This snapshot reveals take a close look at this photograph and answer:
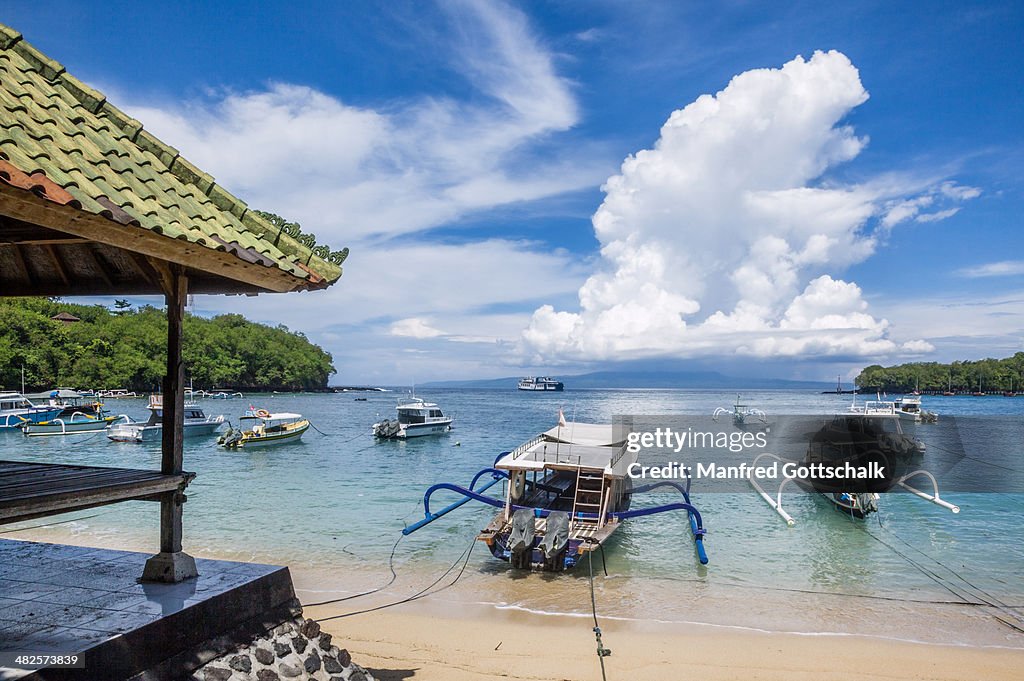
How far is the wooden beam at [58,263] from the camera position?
5.91 meters

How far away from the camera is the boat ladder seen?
15.1 metres

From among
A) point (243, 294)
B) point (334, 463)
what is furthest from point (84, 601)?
point (334, 463)

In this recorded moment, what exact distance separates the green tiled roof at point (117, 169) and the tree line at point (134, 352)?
4415cm

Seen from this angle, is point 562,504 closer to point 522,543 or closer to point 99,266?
point 522,543

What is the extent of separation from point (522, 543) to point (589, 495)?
12.0 feet

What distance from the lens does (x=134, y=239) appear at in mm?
3760


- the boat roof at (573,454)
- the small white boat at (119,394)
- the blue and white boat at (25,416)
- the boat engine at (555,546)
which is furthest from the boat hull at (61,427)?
the small white boat at (119,394)

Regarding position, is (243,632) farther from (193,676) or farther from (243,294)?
(243,294)

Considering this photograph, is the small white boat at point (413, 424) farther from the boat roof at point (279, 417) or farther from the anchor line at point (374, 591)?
the anchor line at point (374, 591)

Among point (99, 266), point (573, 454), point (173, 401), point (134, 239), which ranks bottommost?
point (573, 454)

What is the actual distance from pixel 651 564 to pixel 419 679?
8.12 m

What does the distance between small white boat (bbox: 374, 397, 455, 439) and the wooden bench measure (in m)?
39.6

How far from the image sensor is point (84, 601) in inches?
185

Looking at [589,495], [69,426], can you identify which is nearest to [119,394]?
[69,426]
